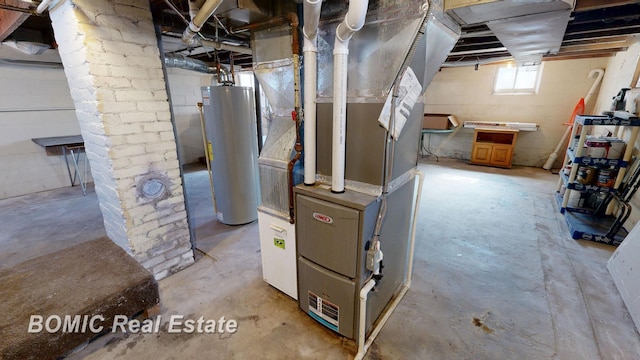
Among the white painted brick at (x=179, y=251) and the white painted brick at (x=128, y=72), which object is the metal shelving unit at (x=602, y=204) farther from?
the white painted brick at (x=128, y=72)

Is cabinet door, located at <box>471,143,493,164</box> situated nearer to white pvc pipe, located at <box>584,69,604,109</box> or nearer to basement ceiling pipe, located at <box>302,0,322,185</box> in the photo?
white pvc pipe, located at <box>584,69,604,109</box>

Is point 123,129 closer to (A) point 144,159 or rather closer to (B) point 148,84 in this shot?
(A) point 144,159

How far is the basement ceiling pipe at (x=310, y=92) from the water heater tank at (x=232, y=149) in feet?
5.28

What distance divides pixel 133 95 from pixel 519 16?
2.67 metres

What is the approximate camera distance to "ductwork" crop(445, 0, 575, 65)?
1454mm

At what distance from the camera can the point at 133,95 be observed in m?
1.92

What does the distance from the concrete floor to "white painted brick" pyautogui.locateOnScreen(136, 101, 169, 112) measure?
1.41 meters

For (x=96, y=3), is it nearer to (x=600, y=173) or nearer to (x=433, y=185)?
(x=433, y=185)

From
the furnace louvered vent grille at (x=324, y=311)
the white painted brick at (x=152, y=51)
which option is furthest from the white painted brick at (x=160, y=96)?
the furnace louvered vent grille at (x=324, y=311)

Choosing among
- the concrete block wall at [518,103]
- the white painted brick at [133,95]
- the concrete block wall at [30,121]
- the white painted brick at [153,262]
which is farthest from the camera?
the concrete block wall at [518,103]

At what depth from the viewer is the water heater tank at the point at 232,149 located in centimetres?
290

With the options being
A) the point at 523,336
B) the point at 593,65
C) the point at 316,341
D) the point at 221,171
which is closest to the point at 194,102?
the point at 221,171

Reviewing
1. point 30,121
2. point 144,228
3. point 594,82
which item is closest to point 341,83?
point 144,228

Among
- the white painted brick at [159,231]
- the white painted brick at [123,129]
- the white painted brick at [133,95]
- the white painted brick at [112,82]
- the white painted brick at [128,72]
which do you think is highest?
the white painted brick at [128,72]
